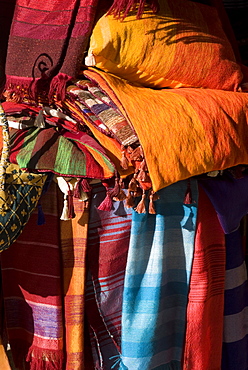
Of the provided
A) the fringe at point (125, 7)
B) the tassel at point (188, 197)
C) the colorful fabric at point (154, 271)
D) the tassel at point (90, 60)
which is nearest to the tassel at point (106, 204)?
the colorful fabric at point (154, 271)

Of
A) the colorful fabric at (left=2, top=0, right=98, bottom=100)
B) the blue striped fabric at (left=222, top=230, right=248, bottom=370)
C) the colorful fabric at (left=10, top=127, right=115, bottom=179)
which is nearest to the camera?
the colorful fabric at (left=10, top=127, right=115, bottom=179)

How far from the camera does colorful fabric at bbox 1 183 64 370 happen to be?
3.43 ft

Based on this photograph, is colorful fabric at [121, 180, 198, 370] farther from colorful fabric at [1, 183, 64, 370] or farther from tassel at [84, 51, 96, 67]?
tassel at [84, 51, 96, 67]

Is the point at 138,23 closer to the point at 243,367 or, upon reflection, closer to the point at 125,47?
the point at 125,47

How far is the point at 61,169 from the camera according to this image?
930 mm

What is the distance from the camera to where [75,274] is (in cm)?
106

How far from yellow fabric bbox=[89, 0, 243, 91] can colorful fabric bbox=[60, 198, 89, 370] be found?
37cm

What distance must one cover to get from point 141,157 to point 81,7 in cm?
42

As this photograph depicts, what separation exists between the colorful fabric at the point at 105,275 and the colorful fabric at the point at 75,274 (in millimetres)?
32

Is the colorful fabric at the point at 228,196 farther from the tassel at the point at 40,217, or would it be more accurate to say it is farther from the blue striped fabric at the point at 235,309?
the tassel at the point at 40,217

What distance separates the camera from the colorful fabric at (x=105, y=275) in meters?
1.08

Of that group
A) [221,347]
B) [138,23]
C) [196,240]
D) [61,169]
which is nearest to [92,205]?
[61,169]

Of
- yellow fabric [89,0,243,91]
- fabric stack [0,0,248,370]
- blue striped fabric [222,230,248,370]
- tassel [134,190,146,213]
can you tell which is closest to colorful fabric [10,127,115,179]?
fabric stack [0,0,248,370]

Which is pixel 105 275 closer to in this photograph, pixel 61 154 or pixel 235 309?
pixel 61 154
